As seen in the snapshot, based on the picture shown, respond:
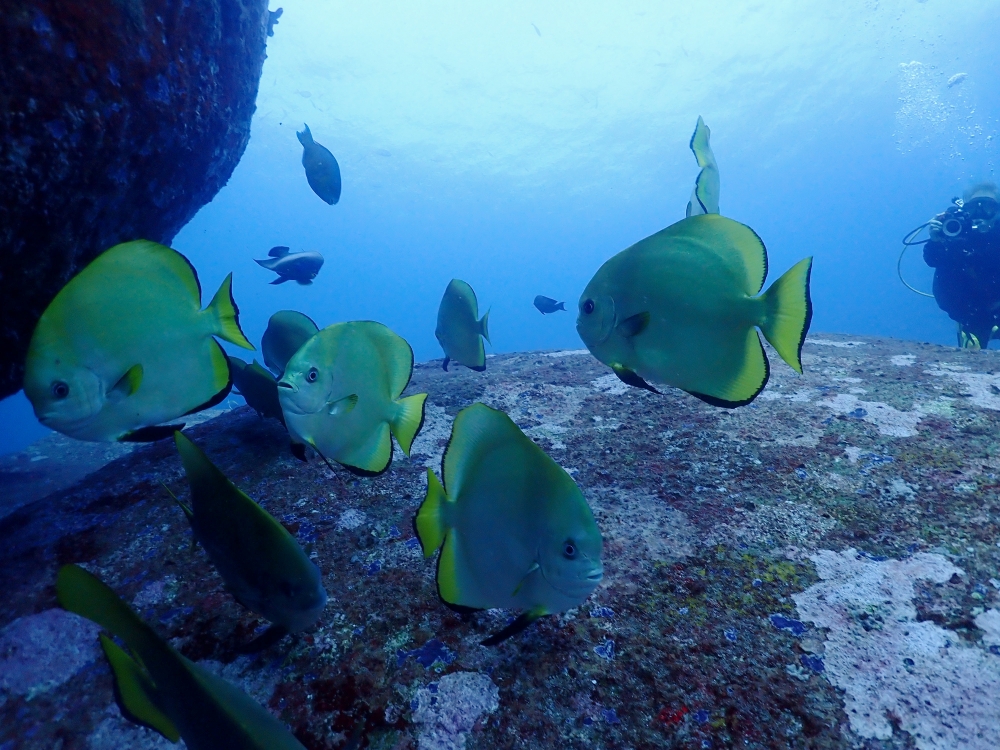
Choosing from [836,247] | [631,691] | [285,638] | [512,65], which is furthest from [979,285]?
[836,247]

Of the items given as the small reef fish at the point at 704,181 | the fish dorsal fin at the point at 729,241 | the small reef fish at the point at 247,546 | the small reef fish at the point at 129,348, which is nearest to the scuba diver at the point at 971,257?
the small reef fish at the point at 704,181

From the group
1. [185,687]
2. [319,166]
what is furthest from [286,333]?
[319,166]

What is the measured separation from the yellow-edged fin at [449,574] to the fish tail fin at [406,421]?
525 millimetres

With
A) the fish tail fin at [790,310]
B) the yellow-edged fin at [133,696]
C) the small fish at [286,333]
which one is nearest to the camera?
the yellow-edged fin at [133,696]

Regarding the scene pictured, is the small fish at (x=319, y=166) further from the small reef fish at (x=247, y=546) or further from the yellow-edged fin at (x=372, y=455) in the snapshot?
the small reef fish at (x=247, y=546)

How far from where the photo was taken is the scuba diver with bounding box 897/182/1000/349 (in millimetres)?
8648

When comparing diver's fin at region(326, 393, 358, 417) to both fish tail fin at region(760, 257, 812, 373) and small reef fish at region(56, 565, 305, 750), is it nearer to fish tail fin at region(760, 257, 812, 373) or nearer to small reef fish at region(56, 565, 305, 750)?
small reef fish at region(56, 565, 305, 750)

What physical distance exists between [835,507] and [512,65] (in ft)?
136

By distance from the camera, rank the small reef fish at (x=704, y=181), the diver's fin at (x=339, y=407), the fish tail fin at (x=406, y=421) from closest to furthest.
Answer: the diver's fin at (x=339, y=407)
the fish tail fin at (x=406, y=421)
the small reef fish at (x=704, y=181)

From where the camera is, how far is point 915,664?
58.3 inches

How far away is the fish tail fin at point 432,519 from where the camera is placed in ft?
4.34

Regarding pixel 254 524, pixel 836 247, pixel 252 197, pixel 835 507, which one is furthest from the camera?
pixel 836 247

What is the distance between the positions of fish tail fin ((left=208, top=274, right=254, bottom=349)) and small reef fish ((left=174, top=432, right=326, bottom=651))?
0.47 meters

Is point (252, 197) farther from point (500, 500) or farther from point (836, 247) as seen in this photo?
point (836, 247)
